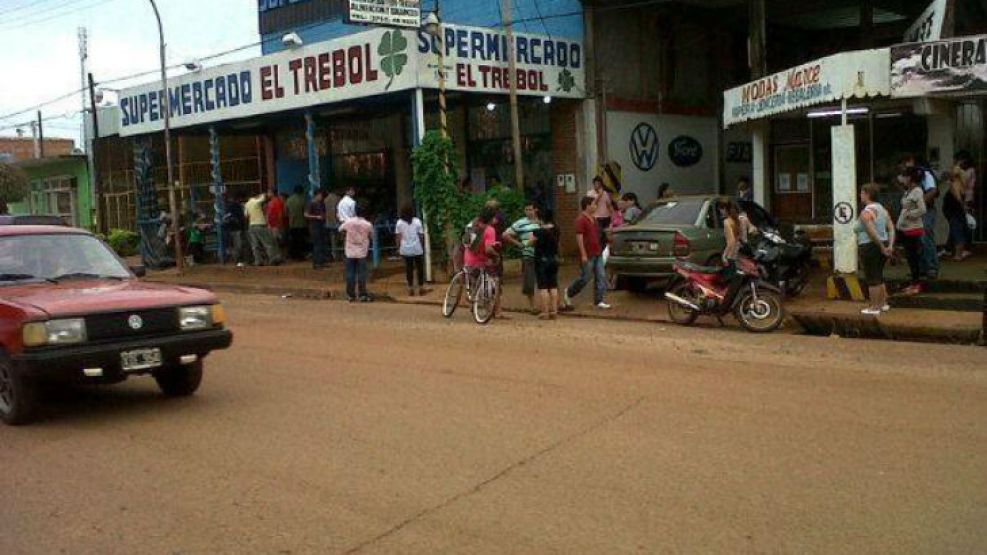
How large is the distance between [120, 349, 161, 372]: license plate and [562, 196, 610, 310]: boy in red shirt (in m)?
7.83

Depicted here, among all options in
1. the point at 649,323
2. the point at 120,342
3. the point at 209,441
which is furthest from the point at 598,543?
the point at 649,323

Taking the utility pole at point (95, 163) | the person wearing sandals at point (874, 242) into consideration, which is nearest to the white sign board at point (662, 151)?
the person wearing sandals at point (874, 242)

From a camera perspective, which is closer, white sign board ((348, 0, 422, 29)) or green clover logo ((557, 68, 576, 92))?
white sign board ((348, 0, 422, 29))

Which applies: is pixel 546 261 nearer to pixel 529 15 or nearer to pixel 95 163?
pixel 529 15

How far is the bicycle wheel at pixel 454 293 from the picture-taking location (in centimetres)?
1423

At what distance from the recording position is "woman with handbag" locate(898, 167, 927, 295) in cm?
1311

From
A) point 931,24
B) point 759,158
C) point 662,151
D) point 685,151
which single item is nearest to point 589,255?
point 759,158

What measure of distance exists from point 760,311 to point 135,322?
791 centimetres

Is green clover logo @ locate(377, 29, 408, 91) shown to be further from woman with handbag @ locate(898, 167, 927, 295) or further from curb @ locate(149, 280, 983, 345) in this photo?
woman with handbag @ locate(898, 167, 927, 295)

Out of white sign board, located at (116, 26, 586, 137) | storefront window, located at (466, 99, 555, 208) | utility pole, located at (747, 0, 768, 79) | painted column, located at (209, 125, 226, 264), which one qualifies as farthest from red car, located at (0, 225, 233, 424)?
painted column, located at (209, 125, 226, 264)

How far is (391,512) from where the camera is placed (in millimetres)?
5160

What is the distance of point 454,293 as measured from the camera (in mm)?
14359

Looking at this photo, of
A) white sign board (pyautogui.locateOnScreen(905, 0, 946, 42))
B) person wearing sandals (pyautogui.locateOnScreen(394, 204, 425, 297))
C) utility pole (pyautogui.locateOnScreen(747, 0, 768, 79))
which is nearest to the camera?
white sign board (pyautogui.locateOnScreen(905, 0, 946, 42))

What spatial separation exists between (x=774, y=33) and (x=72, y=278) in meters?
20.7
